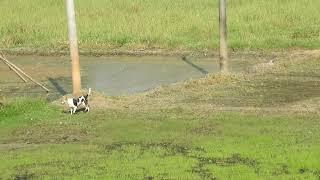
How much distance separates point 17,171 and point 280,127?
184 inches

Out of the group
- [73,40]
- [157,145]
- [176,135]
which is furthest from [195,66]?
[157,145]

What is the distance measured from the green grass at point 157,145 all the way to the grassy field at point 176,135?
1 centimetres

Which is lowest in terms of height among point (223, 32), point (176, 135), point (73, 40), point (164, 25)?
point (164, 25)

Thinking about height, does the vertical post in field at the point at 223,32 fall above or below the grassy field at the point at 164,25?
above

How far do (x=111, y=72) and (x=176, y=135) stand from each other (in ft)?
36.0

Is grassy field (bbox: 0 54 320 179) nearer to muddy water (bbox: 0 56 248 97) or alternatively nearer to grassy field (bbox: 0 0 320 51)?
muddy water (bbox: 0 56 248 97)

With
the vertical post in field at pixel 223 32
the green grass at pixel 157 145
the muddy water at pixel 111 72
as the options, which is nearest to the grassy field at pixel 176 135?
the green grass at pixel 157 145

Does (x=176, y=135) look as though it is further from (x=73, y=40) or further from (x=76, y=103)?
(x=73, y=40)

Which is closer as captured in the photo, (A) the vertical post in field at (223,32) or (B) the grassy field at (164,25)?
(A) the vertical post in field at (223,32)

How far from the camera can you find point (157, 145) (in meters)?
11.3

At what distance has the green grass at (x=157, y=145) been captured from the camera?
9.53 m

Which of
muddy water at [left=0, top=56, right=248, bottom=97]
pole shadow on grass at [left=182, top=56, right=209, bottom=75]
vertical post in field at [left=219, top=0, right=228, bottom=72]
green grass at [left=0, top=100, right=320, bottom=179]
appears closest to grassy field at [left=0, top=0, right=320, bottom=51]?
pole shadow on grass at [left=182, top=56, right=209, bottom=75]

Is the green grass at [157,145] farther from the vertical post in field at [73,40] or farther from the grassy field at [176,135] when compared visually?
the vertical post in field at [73,40]

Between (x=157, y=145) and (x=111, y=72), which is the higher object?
(x=157, y=145)
